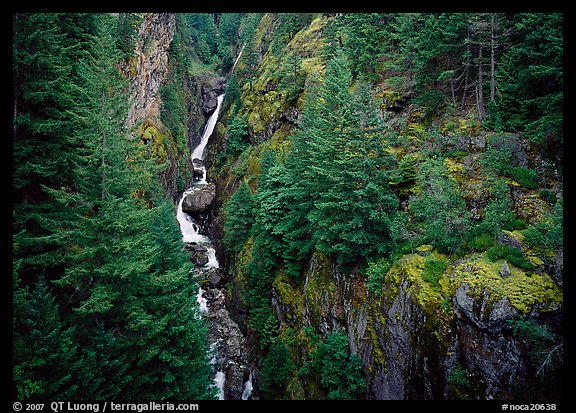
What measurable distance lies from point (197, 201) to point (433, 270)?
30.3 meters

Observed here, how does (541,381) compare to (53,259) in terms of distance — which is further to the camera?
(53,259)

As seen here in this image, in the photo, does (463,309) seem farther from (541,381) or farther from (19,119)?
(19,119)

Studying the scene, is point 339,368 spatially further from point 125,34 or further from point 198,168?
point 198,168

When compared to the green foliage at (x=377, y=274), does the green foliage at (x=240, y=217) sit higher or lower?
higher

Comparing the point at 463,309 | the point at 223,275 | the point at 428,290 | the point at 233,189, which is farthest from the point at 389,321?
the point at 233,189

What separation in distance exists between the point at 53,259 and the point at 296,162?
14738mm

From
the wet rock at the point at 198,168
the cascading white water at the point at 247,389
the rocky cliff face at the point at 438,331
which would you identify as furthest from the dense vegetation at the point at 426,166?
the wet rock at the point at 198,168

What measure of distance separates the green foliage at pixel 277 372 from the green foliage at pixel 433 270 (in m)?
9.57

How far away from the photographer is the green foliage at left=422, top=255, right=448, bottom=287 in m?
11.7

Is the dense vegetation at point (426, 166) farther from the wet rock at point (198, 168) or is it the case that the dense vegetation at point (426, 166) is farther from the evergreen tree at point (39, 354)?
the wet rock at point (198, 168)

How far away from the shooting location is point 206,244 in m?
33.6

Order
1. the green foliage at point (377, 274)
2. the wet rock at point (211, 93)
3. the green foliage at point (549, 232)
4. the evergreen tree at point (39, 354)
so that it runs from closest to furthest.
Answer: the evergreen tree at point (39, 354)
the green foliage at point (549, 232)
the green foliage at point (377, 274)
the wet rock at point (211, 93)

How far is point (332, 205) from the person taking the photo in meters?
14.7

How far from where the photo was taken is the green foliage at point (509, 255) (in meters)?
10.4
